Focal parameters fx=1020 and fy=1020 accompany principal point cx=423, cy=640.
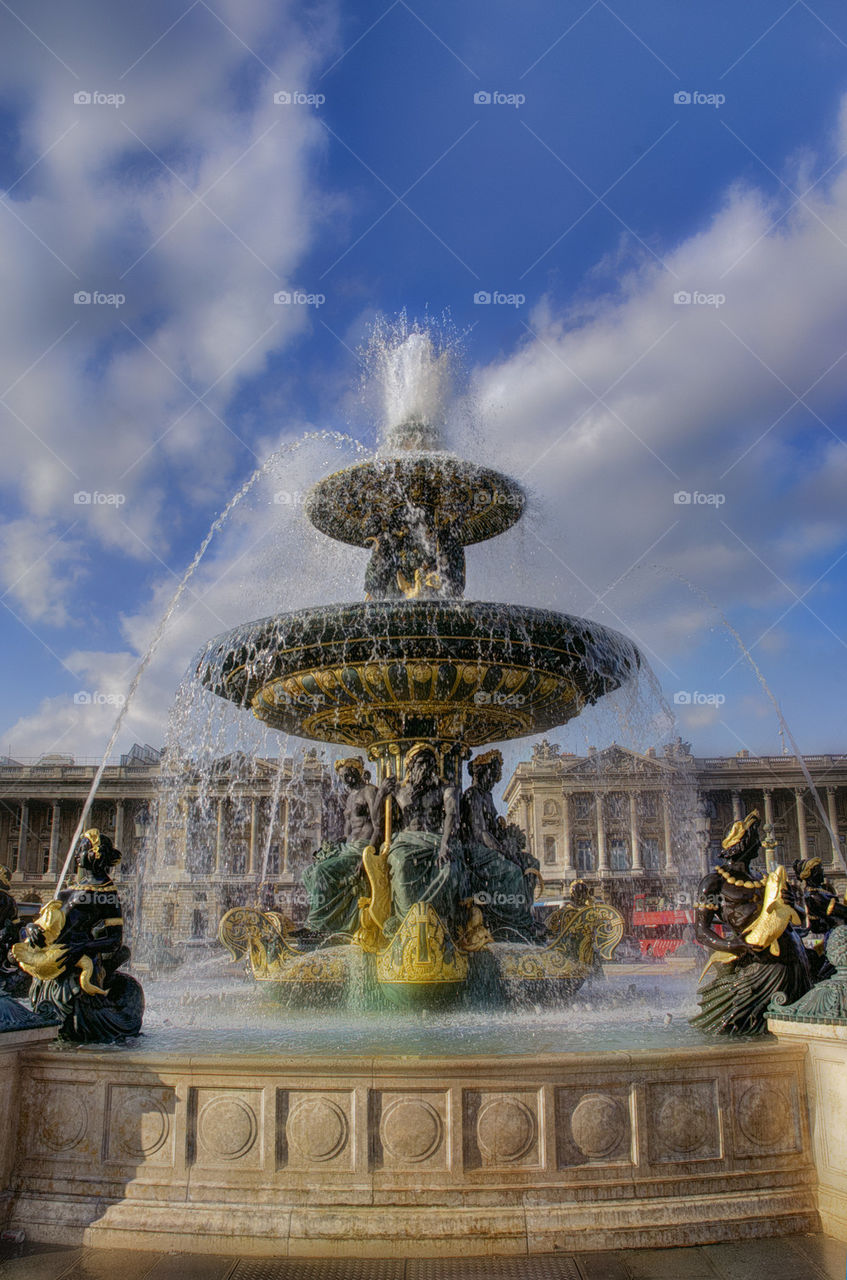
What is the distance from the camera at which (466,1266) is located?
12.7 ft

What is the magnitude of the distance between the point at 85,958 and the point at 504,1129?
230 centimetres

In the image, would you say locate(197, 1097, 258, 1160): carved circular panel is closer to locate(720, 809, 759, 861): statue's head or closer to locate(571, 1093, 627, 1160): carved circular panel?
locate(571, 1093, 627, 1160): carved circular panel

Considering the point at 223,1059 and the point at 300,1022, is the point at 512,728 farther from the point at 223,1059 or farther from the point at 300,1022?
the point at 223,1059

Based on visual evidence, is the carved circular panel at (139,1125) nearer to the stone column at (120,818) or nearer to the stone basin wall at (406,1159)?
the stone basin wall at (406,1159)

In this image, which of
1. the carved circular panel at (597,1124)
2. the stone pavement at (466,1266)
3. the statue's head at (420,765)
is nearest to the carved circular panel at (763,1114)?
the stone pavement at (466,1266)

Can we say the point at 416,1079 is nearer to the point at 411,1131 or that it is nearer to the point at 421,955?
the point at 411,1131

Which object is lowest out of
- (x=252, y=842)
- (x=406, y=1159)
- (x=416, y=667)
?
(x=406, y=1159)

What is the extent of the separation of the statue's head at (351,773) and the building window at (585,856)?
72.1m

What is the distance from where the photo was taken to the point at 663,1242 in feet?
13.4

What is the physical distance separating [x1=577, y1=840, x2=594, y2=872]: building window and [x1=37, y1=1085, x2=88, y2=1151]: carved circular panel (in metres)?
76.0

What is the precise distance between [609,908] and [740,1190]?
375 cm

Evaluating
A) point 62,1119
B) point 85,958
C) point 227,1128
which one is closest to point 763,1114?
point 227,1128

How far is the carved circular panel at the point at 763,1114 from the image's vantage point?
4441mm

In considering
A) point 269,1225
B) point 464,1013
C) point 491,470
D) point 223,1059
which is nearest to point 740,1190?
point 269,1225
